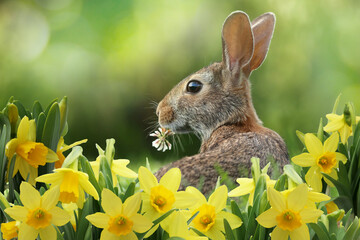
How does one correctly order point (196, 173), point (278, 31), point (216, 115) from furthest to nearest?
point (278, 31) < point (216, 115) < point (196, 173)

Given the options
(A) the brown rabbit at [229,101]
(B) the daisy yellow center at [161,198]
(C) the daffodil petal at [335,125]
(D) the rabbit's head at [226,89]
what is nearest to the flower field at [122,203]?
(B) the daisy yellow center at [161,198]

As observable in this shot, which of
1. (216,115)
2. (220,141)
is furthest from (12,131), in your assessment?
(216,115)

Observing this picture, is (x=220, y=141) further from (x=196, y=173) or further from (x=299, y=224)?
(x=299, y=224)

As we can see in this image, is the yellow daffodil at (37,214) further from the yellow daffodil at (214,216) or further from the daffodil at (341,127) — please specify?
the daffodil at (341,127)

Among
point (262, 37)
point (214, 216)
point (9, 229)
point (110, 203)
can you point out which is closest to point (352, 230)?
point (214, 216)

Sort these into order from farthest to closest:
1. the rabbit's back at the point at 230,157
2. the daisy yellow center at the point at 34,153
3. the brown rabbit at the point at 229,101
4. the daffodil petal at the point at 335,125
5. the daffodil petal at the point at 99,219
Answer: the brown rabbit at the point at 229,101, the rabbit's back at the point at 230,157, the daffodil petal at the point at 335,125, the daisy yellow center at the point at 34,153, the daffodil petal at the point at 99,219
